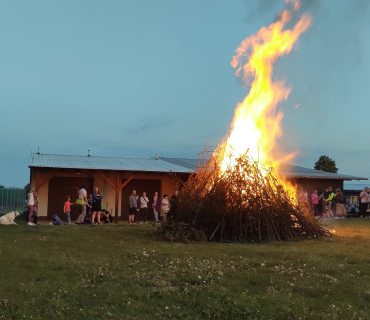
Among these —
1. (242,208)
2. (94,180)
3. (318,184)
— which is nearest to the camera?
(242,208)

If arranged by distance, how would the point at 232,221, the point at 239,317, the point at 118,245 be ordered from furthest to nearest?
the point at 232,221, the point at 118,245, the point at 239,317

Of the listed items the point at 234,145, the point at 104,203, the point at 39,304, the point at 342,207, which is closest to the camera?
the point at 39,304

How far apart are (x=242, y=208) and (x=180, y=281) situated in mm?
4862

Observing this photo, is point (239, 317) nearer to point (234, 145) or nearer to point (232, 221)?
point (232, 221)

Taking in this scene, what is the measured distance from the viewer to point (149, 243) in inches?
362

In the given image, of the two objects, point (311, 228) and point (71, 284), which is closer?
point (71, 284)

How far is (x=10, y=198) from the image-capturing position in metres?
27.9

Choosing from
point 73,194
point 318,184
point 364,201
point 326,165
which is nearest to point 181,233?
point 73,194

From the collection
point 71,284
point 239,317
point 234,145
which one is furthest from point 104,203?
point 239,317

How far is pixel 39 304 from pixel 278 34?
9.93 metres

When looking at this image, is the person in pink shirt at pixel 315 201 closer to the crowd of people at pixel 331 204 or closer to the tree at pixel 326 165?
the crowd of people at pixel 331 204

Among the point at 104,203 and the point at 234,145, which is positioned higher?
the point at 234,145

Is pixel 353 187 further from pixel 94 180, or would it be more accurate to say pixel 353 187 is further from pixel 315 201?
pixel 94 180

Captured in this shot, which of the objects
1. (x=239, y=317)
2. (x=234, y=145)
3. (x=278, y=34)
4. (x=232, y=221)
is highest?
(x=278, y=34)
